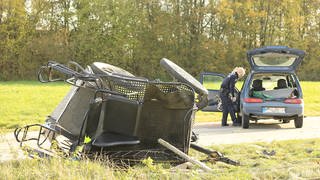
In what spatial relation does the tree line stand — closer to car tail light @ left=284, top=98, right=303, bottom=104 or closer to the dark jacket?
the dark jacket

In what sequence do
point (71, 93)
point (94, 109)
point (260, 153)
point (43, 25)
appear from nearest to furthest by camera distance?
point (94, 109)
point (71, 93)
point (260, 153)
point (43, 25)

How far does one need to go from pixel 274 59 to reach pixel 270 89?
1027 mm

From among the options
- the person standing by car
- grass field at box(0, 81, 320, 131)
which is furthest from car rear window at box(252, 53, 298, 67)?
grass field at box(0, 81, 320, 131)

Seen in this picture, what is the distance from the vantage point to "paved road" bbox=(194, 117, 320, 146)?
10576mm

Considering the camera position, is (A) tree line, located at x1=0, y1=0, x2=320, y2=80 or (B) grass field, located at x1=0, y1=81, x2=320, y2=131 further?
(A) tree line, located at x1=0, y1=0, x2=320, y2=80

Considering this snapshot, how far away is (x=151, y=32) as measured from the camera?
159 feet

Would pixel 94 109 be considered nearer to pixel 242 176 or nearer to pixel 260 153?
pixel 242 176

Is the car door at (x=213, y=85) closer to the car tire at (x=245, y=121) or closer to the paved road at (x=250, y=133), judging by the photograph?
the paved road at (x=250, y=133)

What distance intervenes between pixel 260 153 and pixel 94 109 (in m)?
3.50

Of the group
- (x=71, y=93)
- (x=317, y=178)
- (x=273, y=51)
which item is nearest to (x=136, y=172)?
(x=71, y=93)

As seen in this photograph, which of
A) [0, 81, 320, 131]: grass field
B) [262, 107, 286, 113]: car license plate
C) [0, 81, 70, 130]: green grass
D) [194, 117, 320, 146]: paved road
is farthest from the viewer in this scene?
[0, 81, 320, 131]: grass field

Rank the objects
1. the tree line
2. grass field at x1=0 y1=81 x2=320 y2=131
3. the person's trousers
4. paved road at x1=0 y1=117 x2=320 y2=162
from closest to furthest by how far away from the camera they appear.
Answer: paved road at x1=0 y1=117 x2=320 y2=162 < the person's trousers < grass field at x1=0 y1=81 x2=320 y2=131 < the tree line

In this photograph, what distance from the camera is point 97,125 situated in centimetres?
612

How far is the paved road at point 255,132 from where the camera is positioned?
10.6 meters
